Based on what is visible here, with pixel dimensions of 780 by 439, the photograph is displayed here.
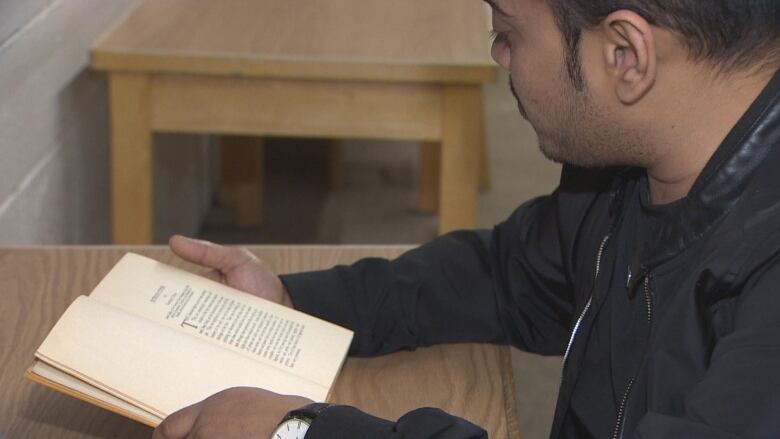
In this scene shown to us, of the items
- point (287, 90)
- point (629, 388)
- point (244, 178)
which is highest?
point (629, 388)

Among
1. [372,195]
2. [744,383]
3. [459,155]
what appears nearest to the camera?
[744,383]

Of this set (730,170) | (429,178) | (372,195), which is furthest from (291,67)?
(372,195)

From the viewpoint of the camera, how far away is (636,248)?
98 centimetres

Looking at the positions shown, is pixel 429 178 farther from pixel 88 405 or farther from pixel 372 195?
pixel 88 405

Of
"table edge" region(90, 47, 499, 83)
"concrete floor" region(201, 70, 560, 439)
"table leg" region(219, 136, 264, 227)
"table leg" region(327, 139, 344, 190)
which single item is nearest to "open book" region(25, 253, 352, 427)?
"table edge" region(90, 47, 499, 83)

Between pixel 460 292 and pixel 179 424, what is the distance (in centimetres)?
40

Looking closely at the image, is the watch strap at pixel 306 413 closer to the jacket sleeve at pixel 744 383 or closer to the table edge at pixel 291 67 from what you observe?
the jacket sleeve at pixel 744 383

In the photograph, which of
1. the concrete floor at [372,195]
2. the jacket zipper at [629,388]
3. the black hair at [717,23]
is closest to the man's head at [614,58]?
the black hair at [717,23]

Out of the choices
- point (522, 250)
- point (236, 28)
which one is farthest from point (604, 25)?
point (236, 28)

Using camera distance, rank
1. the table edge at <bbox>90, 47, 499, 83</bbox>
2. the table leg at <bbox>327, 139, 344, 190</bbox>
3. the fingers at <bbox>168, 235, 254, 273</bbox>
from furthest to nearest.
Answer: the table leg at <bbox>327, 139, 344, 190</bbox> < the table edge at <bbox>90, 47, 499, 83</bbox> < the fingers at <bbox>168, 235, 254, 273</bbox>

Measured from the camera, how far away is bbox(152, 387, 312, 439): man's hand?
2.85 feet

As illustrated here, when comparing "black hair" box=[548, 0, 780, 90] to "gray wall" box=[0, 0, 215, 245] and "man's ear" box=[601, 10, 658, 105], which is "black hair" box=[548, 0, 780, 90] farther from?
"gray wall" box=[0, 0, 215, 245]

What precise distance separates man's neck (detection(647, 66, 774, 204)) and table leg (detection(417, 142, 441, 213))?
2230mm

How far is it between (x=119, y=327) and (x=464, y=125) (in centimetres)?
107
